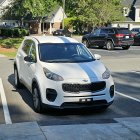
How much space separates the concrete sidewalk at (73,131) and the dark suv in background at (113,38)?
72.4 feet

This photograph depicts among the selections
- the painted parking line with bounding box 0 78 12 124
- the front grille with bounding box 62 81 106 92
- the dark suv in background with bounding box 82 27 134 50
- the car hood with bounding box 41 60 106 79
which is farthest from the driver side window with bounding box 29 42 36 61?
the dark suv in background with bounding box 82 27 134 50

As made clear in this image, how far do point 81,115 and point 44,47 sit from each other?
2222 mm

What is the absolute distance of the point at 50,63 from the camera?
9.91 metres

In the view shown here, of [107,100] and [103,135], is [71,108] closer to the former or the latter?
[107,100]

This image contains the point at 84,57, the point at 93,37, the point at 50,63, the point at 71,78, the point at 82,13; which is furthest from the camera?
the point at 82,13

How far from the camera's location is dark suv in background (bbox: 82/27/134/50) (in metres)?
30.4

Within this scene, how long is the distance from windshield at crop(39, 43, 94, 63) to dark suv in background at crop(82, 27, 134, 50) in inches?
769

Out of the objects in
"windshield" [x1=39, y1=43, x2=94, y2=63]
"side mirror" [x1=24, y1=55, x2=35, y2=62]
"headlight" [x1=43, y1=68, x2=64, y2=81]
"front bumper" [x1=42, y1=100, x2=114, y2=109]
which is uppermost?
"windshield" [x1=39, y1=43, x2=94, y2=63]

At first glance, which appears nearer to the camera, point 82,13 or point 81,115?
point 81,115

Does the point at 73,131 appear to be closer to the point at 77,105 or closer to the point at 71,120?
the point at 71,120

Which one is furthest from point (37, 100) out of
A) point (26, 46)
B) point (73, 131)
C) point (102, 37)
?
point (102, 37)

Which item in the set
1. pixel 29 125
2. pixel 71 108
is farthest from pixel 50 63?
pixel 29 125

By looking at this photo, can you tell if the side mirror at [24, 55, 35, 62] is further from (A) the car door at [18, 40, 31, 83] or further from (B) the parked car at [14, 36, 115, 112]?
(A) the car door at [18, 40, 31, 83]

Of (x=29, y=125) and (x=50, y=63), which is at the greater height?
(x=50, y=63)
